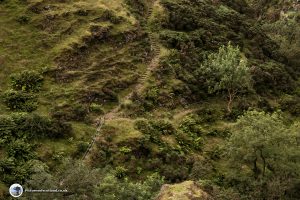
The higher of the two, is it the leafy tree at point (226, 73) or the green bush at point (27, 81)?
the leafy tree at point (226, 73)

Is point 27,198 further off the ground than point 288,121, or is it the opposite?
point 27,198

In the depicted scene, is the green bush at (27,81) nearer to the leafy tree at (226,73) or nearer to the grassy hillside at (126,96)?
the grassy hillside at (126,96)

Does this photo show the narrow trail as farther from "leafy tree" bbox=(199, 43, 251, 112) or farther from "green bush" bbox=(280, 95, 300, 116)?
"green bush" bbox=(280, 95, 300, 116)

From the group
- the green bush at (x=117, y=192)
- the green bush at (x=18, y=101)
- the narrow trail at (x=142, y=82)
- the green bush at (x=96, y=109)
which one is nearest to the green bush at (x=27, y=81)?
the green bush at (x=18, y=101)

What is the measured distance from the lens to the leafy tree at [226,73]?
181 ft

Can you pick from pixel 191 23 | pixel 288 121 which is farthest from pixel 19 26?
pixel 288 121

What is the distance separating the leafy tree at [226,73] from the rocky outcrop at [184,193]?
29.1 m

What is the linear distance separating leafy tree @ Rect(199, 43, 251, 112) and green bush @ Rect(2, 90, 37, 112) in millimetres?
22039

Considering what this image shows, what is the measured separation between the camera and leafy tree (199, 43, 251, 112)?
55312 millimetres

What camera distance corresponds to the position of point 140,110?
168 ft

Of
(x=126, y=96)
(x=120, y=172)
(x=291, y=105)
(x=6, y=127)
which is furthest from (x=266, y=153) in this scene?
(x=291, y=105)

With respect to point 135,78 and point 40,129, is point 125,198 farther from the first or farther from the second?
point 135,78

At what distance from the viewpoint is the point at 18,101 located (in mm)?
47125

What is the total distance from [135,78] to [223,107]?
1167 centimetres
